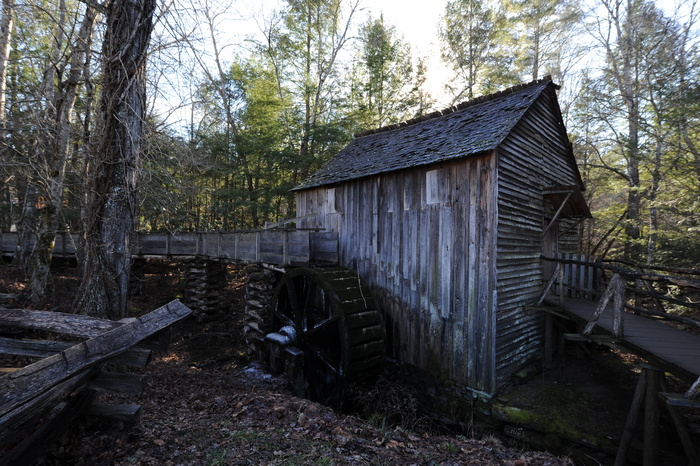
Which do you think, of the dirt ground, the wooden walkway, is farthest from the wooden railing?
the dirt ground

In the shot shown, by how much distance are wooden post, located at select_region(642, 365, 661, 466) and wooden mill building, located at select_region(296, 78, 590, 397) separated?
7.22ft

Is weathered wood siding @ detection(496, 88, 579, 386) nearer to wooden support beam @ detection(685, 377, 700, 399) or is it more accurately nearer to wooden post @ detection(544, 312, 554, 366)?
wooden post @ detection(544, 312, 554, 366)

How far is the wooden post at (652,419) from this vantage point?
4680 millimetres

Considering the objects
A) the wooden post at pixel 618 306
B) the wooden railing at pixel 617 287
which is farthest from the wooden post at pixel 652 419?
the wooden railing at pixel 617 287

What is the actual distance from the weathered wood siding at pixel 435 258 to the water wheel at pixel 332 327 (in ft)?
2.78

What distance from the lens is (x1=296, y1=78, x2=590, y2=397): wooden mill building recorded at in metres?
6.29

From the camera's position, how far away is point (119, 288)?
4.31m

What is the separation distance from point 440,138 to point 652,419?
6547 mm

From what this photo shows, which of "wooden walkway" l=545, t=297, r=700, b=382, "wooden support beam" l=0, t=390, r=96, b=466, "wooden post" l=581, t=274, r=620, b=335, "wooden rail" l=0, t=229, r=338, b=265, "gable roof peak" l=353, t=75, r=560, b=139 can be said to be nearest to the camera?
"wooden support beam" l=0, t=390, r=96, b=466

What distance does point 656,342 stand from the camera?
16.7 feet

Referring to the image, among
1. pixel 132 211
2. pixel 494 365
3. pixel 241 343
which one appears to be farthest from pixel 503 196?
pixel 241 343

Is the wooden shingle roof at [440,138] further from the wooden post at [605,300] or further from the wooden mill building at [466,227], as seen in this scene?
the wooden post at [605,300]

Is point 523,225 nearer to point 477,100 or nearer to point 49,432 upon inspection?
point 477,100

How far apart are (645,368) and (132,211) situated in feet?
26.4
